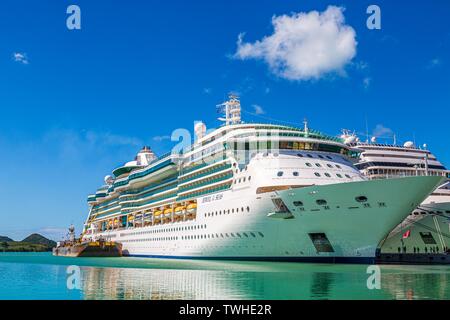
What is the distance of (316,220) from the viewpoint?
88.6 ft

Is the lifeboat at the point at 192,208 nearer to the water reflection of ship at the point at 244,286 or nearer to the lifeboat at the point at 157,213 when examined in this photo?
the lifeboat at the point at 157,213

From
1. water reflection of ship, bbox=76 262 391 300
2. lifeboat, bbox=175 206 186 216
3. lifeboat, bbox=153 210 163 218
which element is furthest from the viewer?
lifeboat, bbox=153 210 163 218

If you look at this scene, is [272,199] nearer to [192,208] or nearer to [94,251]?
[192,208]

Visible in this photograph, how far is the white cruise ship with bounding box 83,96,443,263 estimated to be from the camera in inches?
1029

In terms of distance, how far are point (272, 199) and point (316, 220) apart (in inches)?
116

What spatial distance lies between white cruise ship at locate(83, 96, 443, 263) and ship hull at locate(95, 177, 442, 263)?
2.1 inches

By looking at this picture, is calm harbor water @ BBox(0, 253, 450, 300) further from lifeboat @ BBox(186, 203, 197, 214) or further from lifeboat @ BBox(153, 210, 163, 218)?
lifeboat @ BBox(153, 210, 163, 218)

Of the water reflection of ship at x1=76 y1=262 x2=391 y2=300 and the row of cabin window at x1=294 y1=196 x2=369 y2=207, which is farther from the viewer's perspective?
the row of cabin window at x1=294 y1=196 x2=369 y2=207

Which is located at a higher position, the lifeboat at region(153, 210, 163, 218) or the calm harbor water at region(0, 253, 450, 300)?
the lifeboat at region(153, 210, 163, 218)

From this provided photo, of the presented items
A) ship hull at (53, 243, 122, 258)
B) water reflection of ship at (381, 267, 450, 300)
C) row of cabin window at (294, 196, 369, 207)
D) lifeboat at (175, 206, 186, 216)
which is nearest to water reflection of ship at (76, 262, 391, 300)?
water reflection of ship at (381, 267, 450, 300)
